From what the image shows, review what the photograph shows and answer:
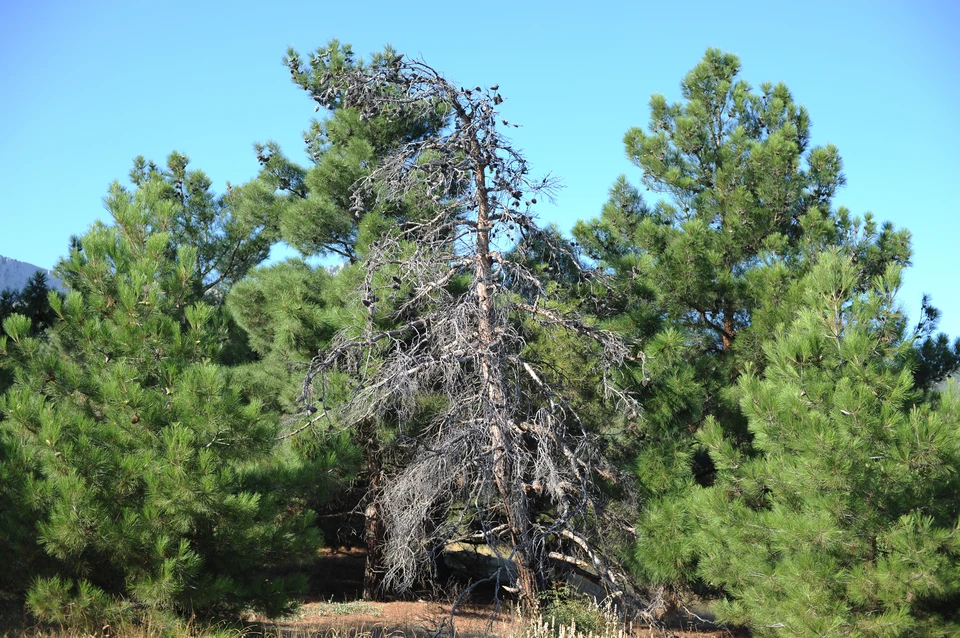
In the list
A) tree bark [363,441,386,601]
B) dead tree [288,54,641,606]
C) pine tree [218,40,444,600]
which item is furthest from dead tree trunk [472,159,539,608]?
tree bark [363,441,386,601]

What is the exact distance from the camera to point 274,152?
12.5 m

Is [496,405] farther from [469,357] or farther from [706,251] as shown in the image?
[706,251]

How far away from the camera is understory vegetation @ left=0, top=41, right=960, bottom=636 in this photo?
621cm

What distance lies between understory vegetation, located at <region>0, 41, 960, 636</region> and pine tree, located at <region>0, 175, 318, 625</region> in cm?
3

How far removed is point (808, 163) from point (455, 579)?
8759 mm

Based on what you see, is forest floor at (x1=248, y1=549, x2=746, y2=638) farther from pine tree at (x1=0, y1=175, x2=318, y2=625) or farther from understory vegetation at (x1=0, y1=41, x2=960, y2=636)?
pine tree at (x1=0, y1=175, x2=318, y2=625)

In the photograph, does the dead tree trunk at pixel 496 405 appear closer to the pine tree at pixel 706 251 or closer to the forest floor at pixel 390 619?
the forest floor at pixel 390 619

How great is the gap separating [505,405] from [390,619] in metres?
3.98

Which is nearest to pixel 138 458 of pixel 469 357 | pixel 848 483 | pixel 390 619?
pixel 469 357

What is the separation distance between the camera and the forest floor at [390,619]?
7.12 meters

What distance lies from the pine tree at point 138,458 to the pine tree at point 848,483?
14.8ft

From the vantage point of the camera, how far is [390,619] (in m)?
9.65

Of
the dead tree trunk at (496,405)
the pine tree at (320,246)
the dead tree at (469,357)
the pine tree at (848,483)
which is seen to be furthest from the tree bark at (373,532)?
the pine tree at (848,483)

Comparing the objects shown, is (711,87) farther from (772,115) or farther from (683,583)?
(683,583)
